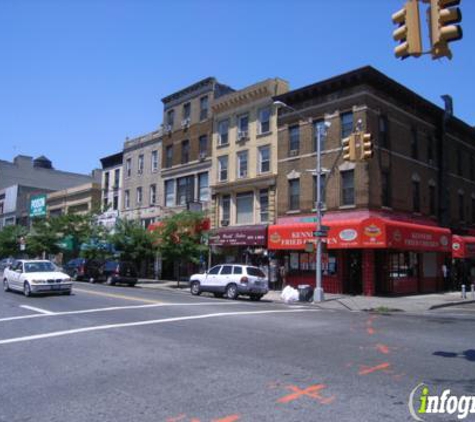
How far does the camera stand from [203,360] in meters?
8.39

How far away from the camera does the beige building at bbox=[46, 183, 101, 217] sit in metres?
53.6

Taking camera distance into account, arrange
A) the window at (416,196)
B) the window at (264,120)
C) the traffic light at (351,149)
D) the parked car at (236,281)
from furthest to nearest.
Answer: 1. the window at (264,120)
2. the window at (416,196)
3. the parked car at (236,281)
4. the traffic light at (351,149)

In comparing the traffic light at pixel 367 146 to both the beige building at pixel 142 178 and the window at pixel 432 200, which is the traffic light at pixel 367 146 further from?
the beige building at pixel 142 178

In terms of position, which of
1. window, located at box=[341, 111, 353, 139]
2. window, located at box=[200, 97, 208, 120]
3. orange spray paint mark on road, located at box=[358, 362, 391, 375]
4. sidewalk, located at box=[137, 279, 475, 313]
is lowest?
sidewalk, located at box=[137, 279, 475, 313]

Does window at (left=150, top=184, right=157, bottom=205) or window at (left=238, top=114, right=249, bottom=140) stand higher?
window at (left=238, top=114, right=249, bottom=140)

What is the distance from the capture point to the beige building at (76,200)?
5356 cm

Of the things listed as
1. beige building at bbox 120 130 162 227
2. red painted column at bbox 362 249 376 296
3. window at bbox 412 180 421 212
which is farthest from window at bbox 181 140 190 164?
red painted column at bbox 362 249 376 296

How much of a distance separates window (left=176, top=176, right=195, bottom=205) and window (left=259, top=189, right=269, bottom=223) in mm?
7506

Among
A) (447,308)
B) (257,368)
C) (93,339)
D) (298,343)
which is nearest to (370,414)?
(257,368)

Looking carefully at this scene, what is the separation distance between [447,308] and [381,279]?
606cm

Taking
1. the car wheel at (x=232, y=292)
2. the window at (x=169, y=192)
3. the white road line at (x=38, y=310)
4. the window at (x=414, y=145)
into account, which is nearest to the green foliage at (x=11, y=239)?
the window at (x=169, y=192)

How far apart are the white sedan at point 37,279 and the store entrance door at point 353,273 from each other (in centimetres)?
1464

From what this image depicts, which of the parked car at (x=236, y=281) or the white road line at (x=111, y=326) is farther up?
the parked car at (x=236, y=281)

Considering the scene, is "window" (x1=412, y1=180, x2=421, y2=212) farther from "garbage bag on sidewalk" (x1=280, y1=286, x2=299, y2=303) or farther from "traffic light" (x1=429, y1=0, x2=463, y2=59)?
"traffic light" (x1=429, y1=0, x2=463, y2=59)
